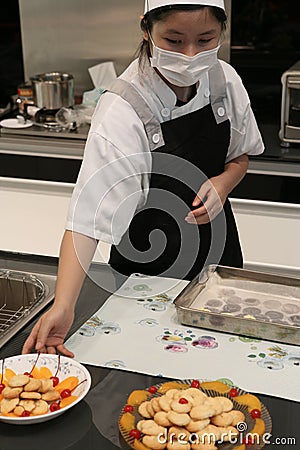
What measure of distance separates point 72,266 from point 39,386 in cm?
28

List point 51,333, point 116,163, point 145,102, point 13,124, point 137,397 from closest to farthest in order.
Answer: point 137,397, point 51,333, point 116,163, point 145,102, point 13,124

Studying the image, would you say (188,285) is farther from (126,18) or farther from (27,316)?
(126,18)

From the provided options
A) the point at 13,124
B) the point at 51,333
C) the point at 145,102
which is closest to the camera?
the point at 51,333

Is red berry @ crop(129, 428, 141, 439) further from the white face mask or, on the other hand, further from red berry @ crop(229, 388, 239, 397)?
the white face mask

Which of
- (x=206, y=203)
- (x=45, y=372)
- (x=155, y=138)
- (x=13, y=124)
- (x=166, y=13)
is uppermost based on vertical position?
(x=166, y=13)

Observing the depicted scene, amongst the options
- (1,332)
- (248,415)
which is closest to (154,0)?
(1,332)

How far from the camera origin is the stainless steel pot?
2762mm

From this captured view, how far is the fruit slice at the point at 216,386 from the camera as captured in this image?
1.10 metres

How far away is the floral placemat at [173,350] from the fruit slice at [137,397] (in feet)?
0.38

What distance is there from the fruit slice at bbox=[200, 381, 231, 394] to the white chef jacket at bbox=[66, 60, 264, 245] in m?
0.39

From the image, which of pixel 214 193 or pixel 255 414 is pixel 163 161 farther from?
pixel 255 414

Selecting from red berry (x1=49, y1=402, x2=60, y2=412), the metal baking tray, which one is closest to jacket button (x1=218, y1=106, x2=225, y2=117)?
the metal baking tray

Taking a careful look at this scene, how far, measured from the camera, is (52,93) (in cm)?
276

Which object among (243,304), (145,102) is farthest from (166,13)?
(243,304)
